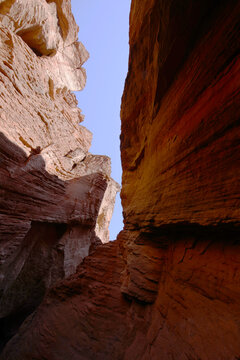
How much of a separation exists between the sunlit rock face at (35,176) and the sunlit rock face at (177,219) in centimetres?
271

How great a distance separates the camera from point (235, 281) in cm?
204

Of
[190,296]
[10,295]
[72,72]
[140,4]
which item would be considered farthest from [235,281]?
[72,72]

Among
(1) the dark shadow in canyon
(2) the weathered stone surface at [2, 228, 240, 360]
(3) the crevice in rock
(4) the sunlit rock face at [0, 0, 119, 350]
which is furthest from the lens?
(3) the crevice in rock

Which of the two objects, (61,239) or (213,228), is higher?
(213,228)

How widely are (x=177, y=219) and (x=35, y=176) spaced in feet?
23.8

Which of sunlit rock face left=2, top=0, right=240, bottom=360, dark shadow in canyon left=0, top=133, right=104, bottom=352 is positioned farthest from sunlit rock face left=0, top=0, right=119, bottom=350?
sunlit rock face left=2, top=0, right=240, bottom=360

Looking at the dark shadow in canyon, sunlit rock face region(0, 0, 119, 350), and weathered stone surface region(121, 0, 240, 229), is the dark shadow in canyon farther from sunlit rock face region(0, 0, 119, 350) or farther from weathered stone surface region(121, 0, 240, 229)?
weathered stone surface region(121, 0, 240, 229)

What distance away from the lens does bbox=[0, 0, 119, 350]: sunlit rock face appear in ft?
21.7

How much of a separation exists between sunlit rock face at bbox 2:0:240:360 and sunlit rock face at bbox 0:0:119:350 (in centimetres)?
271

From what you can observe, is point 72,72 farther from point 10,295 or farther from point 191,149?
point 10,295

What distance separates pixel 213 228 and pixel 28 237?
8684 millimetres

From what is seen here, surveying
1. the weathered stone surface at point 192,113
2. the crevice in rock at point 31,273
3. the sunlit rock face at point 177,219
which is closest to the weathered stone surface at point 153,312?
the sunlit rock face at point 177,219

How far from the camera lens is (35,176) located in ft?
24.8

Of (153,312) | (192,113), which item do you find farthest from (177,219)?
(153,312)
